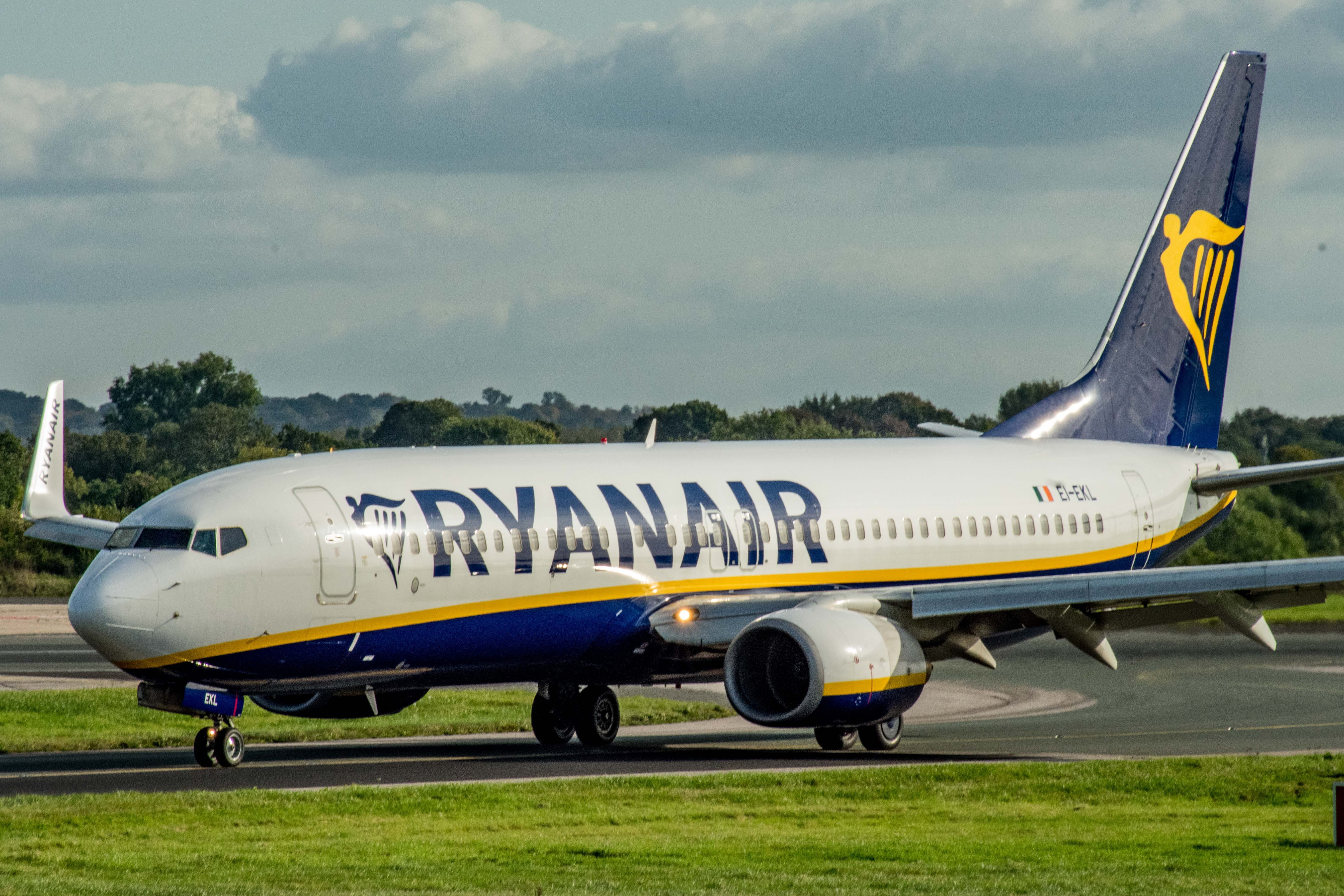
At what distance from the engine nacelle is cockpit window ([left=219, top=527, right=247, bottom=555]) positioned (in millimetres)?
6509

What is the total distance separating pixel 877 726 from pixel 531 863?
11443 mm

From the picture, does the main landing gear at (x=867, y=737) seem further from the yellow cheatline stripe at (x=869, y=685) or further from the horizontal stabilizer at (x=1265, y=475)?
the horizontal stabilizer at (x=1265, y=475)

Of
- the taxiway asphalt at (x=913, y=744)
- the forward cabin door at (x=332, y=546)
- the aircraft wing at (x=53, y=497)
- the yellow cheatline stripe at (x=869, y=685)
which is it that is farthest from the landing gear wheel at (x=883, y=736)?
the aircraft wing at (x=53, y=497)

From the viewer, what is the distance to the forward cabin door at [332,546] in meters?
25.1

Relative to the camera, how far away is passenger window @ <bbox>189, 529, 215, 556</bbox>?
24.3 meters

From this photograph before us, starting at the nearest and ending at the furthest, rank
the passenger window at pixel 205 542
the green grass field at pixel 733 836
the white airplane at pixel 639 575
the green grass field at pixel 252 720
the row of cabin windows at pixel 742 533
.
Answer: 1. the green grass field at pixel 733 836
2. the passenger window at pixel 205 542
3. the white airplane at pixel 639 575
4. the row of cabin windows at pixel 742 533
5. the green grass field at pixel 252 720

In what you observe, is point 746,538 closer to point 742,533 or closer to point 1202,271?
point 742,533

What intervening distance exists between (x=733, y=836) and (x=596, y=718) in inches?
409

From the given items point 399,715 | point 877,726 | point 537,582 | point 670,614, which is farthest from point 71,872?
point 399,715

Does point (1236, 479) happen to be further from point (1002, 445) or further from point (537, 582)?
point (537, 582)

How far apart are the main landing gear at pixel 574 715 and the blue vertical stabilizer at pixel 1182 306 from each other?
31.7 feet

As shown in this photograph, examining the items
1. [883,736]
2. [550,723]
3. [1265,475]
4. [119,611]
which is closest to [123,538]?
[119,611]

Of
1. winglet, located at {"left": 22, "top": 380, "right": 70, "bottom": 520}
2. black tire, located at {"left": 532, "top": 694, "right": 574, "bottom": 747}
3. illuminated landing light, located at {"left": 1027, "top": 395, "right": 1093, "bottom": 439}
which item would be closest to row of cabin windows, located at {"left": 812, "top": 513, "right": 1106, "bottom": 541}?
illuminated landing light, located at {"left": 1027, "top": 395, "right": 1093, "bottom": 439}

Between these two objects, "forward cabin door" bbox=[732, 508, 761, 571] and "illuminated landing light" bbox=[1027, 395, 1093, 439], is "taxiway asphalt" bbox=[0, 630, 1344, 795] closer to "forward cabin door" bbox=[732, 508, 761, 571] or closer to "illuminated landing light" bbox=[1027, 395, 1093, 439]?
"forward cabin door" bbox=[732, 508, 761, 571]
